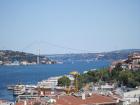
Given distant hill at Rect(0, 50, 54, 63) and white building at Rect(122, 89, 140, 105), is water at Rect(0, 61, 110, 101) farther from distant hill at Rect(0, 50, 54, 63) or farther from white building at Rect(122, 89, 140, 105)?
distant hill at Rect(0, 50, 54, 63)

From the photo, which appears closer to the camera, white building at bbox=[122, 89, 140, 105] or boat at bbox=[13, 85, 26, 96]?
white building at bbox=[122, 89, 140, 105]

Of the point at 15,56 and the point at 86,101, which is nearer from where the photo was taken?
the point at 86,101

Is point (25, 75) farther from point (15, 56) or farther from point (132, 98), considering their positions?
point (15, 56)

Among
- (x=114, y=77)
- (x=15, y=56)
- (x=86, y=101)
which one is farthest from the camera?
(x=15, y=56)

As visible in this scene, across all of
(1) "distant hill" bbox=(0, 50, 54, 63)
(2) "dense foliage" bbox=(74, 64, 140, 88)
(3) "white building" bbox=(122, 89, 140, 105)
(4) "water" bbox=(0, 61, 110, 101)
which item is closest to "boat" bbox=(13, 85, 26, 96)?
(4) "water" bbox=(0, 61, 110, 101)

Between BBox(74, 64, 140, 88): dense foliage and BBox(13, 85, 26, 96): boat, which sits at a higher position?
BBox(74, 64, 140, 88): dense foliage

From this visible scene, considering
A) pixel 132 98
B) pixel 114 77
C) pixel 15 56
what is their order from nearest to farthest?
pixel 132 98
pixel 114 77
pixel 15 56

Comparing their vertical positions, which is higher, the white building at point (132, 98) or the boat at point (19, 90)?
the white building at point (132, 98)

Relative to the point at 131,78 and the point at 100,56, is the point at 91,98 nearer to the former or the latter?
the point at 131,78

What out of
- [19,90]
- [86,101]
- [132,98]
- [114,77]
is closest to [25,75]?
[19,90]

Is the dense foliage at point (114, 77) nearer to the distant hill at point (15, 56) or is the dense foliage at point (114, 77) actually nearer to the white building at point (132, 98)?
the white building at point (132, 98)

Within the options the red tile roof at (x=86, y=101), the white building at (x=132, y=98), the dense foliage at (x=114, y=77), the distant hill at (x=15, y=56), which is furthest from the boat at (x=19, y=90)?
the distant hill at (x=15, y=56)

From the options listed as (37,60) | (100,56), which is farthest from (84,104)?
(100,56)
